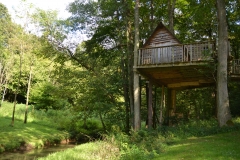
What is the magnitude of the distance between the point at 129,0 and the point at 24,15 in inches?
382

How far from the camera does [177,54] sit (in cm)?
1453

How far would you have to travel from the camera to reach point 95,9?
22.7 meters

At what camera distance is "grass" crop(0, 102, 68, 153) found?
17.0m

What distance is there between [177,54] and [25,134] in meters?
13.3

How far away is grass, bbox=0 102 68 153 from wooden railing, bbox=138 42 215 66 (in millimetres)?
10385

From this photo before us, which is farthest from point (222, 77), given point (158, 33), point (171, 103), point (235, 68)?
point (171, 103)

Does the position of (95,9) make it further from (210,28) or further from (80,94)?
(210,28)

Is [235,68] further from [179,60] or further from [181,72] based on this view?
[179,60]

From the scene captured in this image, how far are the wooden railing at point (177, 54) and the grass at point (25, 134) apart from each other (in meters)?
10.4

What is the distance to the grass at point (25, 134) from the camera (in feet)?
55.9

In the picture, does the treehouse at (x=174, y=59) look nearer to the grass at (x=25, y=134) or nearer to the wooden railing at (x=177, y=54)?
the wooden railing at (x=177, y=54)

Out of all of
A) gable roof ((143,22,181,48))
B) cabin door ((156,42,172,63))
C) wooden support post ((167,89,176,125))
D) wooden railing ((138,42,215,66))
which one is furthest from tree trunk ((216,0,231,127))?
wooden support post ((167,89,176,125))

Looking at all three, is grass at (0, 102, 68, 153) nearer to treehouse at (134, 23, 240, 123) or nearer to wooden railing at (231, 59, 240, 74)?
treehouse at (134, 23, 240, 123)

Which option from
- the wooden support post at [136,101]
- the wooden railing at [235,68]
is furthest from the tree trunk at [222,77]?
the wooden support post at [136,101]
